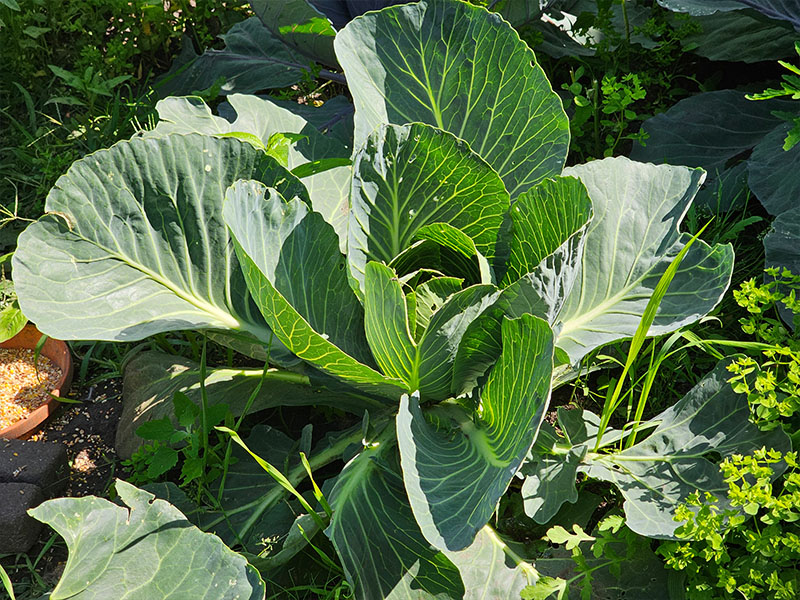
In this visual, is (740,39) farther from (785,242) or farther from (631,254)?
(631,254)

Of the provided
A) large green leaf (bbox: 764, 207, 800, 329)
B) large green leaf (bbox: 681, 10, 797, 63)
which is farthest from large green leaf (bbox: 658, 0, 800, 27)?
large green leaf (bbox: 764, 207, 800, 329)

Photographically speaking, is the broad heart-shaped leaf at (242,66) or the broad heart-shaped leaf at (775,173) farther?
the broad heart-shaped leaf at (242,66)

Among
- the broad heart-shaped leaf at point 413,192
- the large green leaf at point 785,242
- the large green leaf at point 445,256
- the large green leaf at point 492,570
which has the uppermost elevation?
the broad heart-shaped leaf at point 413,192

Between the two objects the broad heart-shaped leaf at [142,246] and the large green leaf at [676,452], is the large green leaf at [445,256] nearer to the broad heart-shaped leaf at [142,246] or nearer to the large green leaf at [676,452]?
the broad heart-shaped leaf at [142,246]

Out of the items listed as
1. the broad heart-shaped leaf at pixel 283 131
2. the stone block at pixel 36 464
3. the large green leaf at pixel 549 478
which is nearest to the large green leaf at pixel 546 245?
the large green leaf at pixel 549 478

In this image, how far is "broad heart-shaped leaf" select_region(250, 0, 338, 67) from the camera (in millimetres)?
2656

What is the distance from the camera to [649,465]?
1822 mm

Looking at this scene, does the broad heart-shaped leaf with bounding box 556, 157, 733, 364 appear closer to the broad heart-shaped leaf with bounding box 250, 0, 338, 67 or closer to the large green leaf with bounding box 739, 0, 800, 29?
the large green leaf with bounding box 739, 0, 800, 29

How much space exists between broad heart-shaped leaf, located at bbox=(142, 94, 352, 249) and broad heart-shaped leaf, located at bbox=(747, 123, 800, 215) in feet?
3.90

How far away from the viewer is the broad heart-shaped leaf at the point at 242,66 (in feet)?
9.43

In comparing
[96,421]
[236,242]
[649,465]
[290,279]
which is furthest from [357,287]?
[96,421]

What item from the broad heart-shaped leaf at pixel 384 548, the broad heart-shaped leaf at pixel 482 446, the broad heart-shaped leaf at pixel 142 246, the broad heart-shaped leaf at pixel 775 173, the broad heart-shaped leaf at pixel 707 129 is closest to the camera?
the broad heart-shaped leaf at pixel 482 446

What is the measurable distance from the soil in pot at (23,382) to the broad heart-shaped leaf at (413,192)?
1.14 meters

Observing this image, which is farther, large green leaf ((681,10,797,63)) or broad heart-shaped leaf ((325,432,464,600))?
large green leaf ((681,10,797,63))
